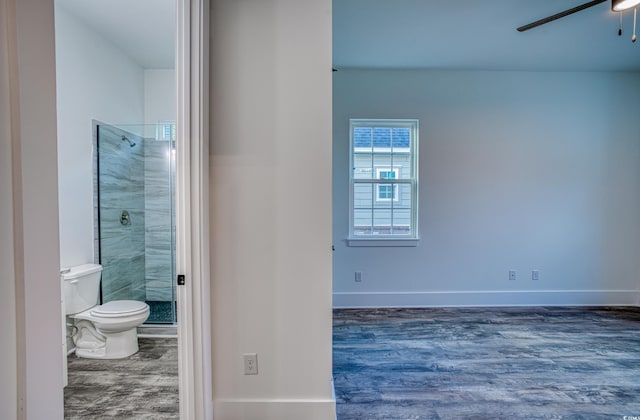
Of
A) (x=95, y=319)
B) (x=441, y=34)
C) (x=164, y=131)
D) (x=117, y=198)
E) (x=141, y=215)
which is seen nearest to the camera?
(x=95, y=319)

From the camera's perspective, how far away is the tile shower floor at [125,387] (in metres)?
1.78

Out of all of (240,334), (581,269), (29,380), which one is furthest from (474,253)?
(29,380)

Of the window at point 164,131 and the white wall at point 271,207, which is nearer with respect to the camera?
the white wall at point 271,207

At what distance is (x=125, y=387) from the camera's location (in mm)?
1994

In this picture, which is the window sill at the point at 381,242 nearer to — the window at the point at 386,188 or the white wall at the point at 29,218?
the window at the point at 386,188

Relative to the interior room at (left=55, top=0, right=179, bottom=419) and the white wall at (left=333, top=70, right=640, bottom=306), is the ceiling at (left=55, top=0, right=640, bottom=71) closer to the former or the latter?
the interior room at (left=55, top=0, right=179, bottom=419)

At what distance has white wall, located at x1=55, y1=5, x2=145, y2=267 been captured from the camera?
2281mm

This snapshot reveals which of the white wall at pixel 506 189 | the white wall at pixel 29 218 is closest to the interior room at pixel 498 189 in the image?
the white wall at pixel 506 189

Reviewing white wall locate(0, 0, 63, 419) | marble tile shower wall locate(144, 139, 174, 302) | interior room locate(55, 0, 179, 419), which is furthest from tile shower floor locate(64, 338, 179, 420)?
white wall locate(0, 0, 63, 419)

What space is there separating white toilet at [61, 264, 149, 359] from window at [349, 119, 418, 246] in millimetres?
2338

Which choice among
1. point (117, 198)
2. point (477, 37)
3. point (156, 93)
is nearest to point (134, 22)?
point (156, 93)

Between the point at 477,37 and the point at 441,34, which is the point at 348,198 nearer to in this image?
the point at 441,34

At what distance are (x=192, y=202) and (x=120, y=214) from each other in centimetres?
193

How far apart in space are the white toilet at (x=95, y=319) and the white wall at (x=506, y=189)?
2063mm
